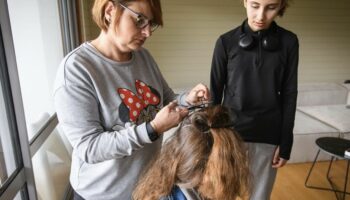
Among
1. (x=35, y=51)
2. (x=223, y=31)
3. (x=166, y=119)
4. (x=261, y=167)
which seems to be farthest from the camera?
(x=223, y=31)

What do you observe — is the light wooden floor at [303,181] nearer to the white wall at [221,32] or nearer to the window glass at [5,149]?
the white wall at [221,32]

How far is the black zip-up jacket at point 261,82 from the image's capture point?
4.16 ft

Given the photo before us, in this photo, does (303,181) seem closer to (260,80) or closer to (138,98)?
(260,80)

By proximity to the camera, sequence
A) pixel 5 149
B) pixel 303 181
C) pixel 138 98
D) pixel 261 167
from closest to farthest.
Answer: pixel 138 98
pixel 5 149
pixel 261 167
pixel 303 181

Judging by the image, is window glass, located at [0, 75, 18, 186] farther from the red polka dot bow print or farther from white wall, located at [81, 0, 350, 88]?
white wall, located at [81, 0, 350, 88]

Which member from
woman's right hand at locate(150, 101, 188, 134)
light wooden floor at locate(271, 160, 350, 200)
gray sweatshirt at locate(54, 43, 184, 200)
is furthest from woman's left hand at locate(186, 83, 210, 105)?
light wooden floor at locate(271, 160, 350, 200)

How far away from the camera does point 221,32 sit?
3.50m

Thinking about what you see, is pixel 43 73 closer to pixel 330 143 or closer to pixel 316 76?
pixel 330 143

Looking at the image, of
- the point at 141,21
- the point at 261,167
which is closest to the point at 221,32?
the point at 261,167

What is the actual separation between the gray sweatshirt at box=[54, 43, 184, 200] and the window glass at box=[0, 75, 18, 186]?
1.24 ft

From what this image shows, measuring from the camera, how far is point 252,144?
1372mm

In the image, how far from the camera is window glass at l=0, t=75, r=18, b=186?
1.14 meters

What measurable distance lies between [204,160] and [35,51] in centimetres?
156

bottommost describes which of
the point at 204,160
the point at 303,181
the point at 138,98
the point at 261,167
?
the point at 303,181
